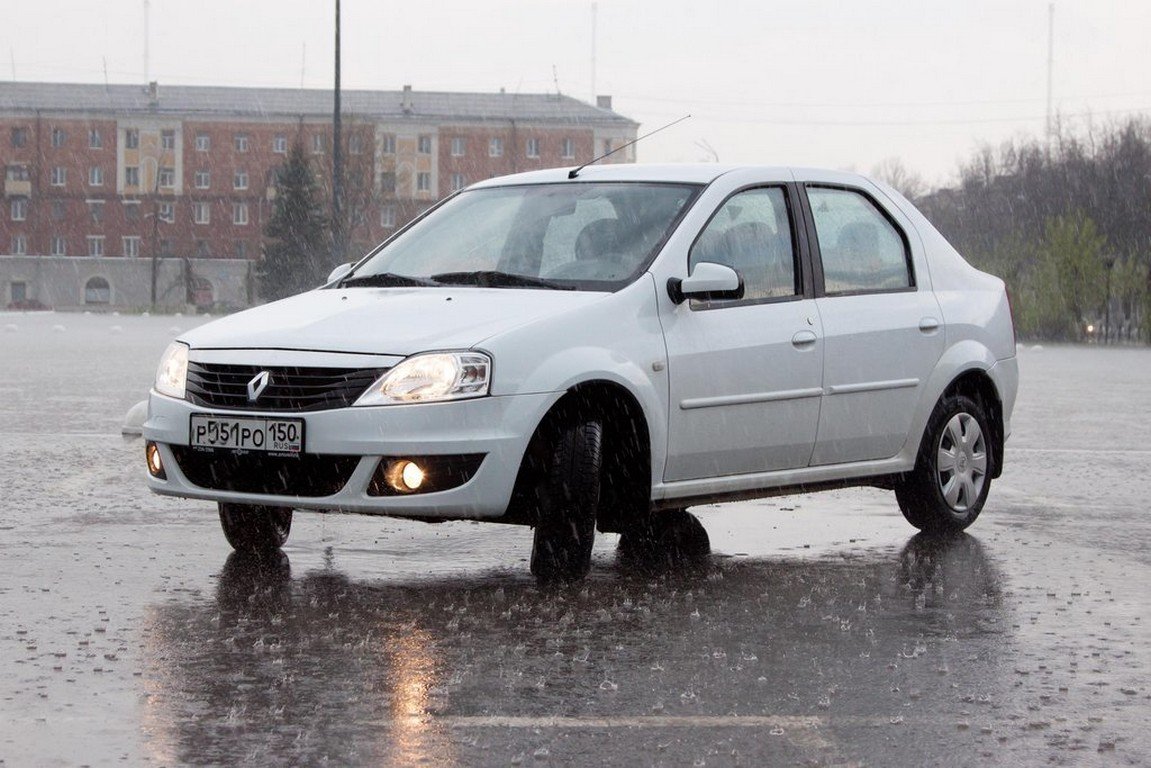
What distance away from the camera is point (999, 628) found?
6746 mm

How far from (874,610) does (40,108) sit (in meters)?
118

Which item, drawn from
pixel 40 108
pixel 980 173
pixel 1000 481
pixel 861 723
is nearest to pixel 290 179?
pixel 40 108

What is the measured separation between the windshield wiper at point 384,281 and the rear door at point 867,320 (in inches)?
68.2

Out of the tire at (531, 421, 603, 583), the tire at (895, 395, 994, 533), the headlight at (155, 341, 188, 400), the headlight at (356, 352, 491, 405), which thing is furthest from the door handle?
the headlight at (155, 341, 188, 400)

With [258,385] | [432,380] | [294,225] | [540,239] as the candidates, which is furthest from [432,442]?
[294,225]

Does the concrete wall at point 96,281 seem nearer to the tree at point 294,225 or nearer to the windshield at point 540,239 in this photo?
the tree at point 294,225

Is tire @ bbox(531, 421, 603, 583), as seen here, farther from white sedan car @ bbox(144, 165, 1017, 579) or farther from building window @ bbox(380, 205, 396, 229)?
building window @ bbox(380, 205, 396, 229)

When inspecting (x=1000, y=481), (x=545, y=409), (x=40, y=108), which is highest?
(x=40, y=108)

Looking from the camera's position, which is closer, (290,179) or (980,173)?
(290,179)

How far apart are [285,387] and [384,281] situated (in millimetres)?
1335

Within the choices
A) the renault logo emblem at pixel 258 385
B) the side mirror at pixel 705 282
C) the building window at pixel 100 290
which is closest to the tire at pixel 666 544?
the side mirror at pixel 705 282

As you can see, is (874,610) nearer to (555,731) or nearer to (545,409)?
(545,409)

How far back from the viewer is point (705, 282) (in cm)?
780

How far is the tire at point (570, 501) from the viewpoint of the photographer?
7.28m
